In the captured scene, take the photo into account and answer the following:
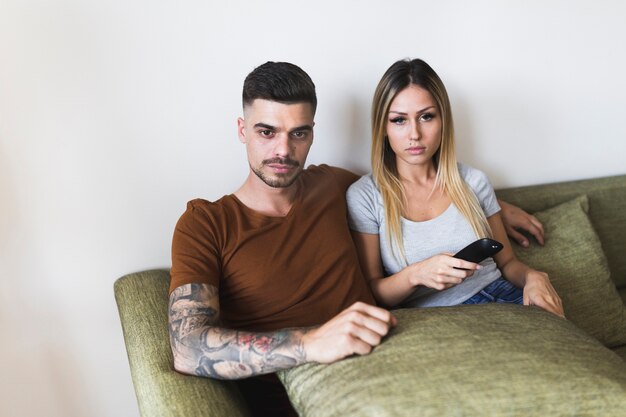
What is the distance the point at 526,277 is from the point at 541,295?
0.11m

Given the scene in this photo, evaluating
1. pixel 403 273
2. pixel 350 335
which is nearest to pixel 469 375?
pixel 350 335

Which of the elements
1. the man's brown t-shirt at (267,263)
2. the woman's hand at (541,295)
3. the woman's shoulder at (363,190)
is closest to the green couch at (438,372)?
the man's brown t-shirt at (267,263)

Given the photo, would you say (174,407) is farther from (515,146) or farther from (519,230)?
(515,146)

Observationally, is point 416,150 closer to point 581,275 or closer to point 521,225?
point 521,225

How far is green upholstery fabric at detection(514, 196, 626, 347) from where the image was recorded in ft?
5.81

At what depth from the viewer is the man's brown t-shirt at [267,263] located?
1330mm

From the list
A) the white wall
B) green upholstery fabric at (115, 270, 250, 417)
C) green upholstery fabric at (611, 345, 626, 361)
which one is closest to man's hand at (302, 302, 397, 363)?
green upholstery fabric at (115, 270, 250, 417)

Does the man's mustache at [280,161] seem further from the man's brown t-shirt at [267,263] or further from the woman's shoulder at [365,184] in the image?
the woman's shoulder at [365,184]

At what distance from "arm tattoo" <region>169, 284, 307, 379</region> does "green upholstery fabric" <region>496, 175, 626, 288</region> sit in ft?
3.54

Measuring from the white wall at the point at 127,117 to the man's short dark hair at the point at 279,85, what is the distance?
0.23 m

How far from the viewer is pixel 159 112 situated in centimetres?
158

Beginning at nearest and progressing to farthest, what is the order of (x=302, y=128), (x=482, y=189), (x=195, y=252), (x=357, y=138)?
(x=195, y=252) < (x=302, y=128) < (x=482, y=189) < (x=357, y=138)

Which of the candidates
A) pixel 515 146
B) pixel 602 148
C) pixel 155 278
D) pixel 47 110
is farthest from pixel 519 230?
pixel 47 110

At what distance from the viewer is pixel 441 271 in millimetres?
1414
